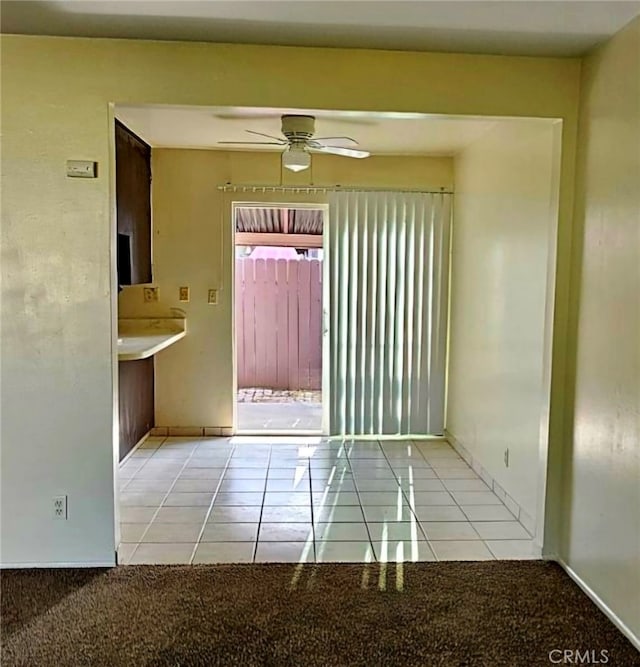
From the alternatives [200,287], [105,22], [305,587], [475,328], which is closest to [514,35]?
[105,22]

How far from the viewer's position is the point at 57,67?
8.07ft

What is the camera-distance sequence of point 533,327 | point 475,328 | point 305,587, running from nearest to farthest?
point 305,587
point 533,327
point 475,328

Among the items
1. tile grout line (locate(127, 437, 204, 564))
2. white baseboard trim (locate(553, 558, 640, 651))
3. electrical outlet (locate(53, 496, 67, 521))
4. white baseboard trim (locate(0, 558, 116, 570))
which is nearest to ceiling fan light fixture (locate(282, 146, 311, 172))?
tile grout line (locate(127, 437, 204, 564))

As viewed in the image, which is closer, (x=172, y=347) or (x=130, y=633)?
(x=130, y=633)

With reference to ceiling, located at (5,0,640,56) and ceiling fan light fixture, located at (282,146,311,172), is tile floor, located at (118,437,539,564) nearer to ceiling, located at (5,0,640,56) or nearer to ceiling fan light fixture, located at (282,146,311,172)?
ceiling fan light fixture, located at (282,146,311,172)

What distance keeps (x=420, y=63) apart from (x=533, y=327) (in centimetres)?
147

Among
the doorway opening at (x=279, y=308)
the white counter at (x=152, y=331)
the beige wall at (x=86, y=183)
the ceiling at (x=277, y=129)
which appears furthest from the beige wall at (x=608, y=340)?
the doorway opening at (x=279, y=308)

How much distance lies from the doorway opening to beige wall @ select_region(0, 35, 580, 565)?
402cm

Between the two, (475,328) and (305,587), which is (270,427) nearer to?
(475,328)

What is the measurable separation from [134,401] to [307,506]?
1760 millimetres

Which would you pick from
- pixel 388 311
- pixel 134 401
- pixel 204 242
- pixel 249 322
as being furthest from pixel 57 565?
pixel 249 322

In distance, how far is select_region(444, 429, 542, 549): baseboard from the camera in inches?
124

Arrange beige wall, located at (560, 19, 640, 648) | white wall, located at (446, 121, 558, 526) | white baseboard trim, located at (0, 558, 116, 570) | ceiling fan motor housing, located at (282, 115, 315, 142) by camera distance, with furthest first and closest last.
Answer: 1. ceiling fan motor housing, located at (282, 115, 315, 142)
2. white wall, located at (446, 121, 558, 526)
3. white baseboard trim, located at (0, 558, 116, 570)
4. beige wall, located at (560, 19, 640, 648)

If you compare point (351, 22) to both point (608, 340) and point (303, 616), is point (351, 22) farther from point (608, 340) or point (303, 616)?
point (303, 616)
